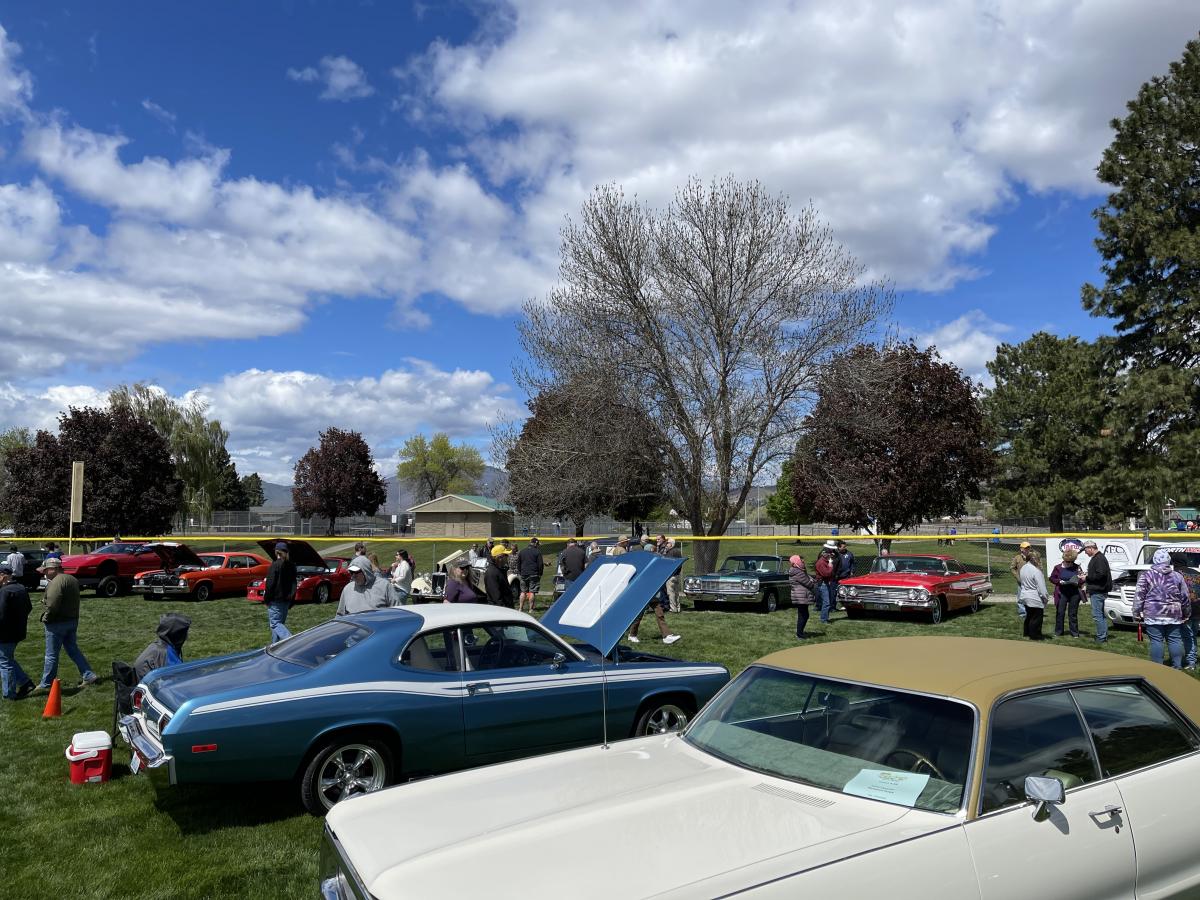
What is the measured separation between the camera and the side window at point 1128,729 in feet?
12.3

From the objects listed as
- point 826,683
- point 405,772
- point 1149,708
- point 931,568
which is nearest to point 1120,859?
point 1149,708

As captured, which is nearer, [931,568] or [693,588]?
[931,568]

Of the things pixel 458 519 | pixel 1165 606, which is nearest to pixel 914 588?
pixel 1165 606

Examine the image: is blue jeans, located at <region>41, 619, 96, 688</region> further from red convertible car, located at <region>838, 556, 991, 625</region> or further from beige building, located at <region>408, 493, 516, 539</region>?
beige building, located at <region>408, 493, 516, 539</region>

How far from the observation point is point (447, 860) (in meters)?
2.99

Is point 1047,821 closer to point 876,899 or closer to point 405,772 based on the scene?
point 876,899

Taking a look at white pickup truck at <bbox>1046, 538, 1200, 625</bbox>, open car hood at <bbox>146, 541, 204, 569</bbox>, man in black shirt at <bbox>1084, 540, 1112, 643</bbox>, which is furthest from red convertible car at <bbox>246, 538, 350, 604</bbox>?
white pickup truck at <bbox>1046, 538, 1200, 625</bbox>

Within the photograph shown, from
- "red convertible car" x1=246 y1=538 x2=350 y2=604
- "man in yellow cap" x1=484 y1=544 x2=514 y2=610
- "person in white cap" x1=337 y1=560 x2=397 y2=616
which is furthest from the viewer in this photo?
"red convertible car" x1=246 y1=538 x2=350 y2=604

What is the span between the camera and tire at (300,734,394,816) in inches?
234

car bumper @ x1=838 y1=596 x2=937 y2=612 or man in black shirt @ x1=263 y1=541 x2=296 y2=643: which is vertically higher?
man in black shirt @ x1=263 y1=541 x2=296 y2=643

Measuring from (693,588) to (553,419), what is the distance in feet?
28.1

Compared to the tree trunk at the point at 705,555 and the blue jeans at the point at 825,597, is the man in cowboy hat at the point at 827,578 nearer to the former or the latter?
the blue jeans at the point at 825,597

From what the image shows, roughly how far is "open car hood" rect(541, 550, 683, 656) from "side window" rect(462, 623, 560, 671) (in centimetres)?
19

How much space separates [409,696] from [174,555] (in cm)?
2164
